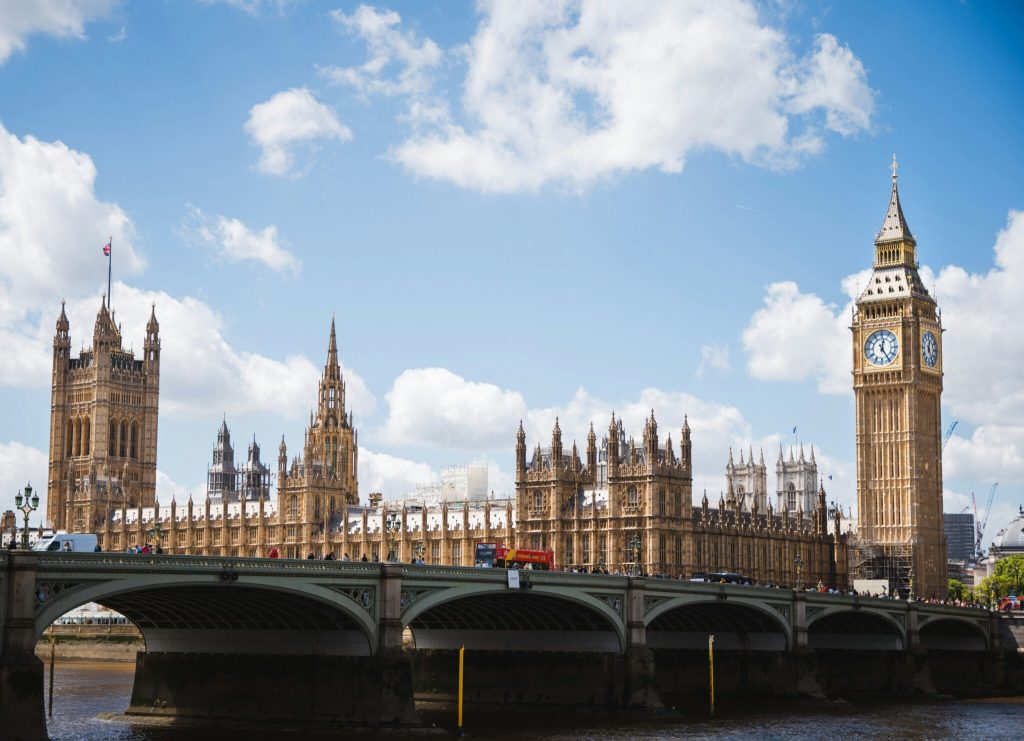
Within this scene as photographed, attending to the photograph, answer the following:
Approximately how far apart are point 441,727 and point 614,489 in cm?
7560

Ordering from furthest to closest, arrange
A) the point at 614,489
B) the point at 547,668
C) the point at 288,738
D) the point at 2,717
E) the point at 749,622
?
the point at 614,489 → the point at 749,622 → the point at 547,668 → the point at 288,738 → the point at 2,717

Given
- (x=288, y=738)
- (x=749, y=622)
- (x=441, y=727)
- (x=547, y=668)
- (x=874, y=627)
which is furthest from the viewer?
(x=874, y=627)

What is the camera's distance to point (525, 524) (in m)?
162

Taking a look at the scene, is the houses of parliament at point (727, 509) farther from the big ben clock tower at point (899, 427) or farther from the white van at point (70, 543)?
the white van at point (70, 543)

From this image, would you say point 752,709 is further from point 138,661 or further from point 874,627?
point 138,661

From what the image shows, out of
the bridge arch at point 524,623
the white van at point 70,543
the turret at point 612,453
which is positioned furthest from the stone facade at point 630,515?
the white van at point 70,543

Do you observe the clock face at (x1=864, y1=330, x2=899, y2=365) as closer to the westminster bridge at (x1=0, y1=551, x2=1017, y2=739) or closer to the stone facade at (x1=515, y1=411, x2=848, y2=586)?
the stone facade at (x1=515, y1=411, x2=848, y2=586)

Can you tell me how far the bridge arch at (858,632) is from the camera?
4710 inches

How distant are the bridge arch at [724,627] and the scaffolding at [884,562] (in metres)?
71.9

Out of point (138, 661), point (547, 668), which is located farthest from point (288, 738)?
point (547, 668)

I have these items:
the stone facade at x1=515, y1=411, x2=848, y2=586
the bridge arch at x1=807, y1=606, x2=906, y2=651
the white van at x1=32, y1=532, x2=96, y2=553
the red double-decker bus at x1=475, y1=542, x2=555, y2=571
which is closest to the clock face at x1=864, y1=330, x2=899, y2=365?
the stone facade at x1=515, y1=411, x2=848, y2=586

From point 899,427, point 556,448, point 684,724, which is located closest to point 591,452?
point 556,448

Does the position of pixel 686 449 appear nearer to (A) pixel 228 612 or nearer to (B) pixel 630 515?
(B) pixel 630 515

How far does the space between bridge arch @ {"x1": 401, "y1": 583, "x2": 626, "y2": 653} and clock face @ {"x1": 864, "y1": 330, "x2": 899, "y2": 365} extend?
95.8 metres
